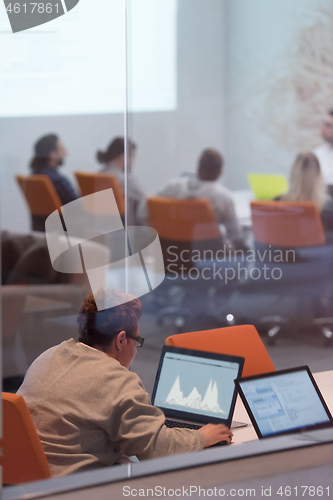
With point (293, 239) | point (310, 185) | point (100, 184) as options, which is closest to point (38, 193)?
point (100, 184)

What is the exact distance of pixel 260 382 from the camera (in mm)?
1771

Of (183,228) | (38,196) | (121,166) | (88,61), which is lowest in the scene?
(183,228)

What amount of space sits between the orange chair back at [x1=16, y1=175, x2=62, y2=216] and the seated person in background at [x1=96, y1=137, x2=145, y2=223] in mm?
406

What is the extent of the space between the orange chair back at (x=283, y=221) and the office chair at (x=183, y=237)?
1.06 feet

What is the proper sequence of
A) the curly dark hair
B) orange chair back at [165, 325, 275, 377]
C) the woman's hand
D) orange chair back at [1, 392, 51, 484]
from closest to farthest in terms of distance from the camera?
orange chair back at [1, 392, 51, 484], the woman's hand, the curly dark hair, orange chair back at [165, 325, 275, 377]

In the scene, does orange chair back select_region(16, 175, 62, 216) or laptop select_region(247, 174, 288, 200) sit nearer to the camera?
orange chair back select_region(16, 175, 62, 216)

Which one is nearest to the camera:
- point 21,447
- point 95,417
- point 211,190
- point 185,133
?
point 21,447

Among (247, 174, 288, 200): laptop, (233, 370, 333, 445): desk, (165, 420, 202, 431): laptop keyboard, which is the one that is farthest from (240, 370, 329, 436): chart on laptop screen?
(247, 174, 288, 200): laptop

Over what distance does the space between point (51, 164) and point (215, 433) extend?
3187 millimetres

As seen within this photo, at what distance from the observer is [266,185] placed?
4.85 meters

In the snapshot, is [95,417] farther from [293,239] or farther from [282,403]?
[293,239]

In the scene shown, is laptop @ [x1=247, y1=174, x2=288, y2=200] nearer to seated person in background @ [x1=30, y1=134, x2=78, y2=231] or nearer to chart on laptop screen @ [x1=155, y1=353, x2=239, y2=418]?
seated person in background @ [x1=30, y1=134, x2=78, y2=231]

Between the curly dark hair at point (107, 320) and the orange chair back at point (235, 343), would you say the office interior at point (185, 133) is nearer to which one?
the orange chair back at point (235, 343)

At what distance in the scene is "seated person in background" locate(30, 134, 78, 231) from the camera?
4.57 m
